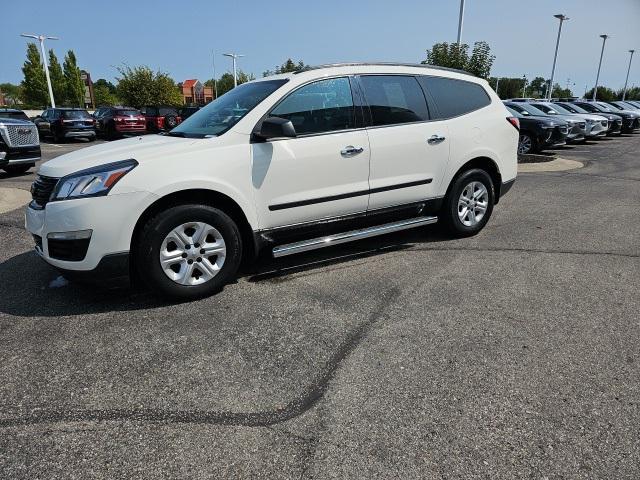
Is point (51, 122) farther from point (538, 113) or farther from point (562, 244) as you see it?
point (562, 244)

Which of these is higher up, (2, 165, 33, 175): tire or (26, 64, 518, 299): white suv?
(26, 64, 518, 299): white suv

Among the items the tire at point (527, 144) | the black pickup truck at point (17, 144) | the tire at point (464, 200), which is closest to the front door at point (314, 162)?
the tire at point (464, 200)

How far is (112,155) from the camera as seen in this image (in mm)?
3641

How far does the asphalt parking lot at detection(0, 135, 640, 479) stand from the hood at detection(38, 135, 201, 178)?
1.08 m

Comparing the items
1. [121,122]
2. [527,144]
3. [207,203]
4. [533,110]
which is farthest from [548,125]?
[121,122]

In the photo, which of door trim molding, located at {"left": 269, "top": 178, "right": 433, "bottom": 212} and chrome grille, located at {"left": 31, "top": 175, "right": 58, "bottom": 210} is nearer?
chrome grille, located at {"left": 31, "top": 175, "right": 58, "bottom": 210}

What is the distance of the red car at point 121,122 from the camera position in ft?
71.3

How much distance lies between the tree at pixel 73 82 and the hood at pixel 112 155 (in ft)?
191

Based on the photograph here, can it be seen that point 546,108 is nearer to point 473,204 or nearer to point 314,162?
point 473,204

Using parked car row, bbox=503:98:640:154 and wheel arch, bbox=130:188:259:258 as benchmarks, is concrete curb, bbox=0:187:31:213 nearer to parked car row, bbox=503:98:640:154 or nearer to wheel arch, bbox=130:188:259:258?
wheel arch, bbox=130:188:259:258

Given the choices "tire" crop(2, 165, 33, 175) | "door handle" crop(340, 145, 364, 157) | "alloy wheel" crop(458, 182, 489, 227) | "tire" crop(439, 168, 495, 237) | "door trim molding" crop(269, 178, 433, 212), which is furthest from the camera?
"tire" crop(2, 165, 33, 175)

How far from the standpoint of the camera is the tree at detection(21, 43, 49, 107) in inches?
1945

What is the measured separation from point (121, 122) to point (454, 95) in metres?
20.1

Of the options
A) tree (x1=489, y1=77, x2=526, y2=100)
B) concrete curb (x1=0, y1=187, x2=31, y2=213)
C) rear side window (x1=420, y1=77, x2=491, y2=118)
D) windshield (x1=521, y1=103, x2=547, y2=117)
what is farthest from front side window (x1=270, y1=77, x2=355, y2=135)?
tree (x1=489, y1=77, x2=526, y2=100)
